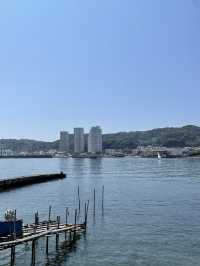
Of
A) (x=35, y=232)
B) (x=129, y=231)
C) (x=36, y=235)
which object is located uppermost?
(x=36, y=235)

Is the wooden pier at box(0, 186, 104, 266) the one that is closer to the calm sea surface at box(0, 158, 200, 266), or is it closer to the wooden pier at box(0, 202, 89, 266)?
the wooden pier at box(0, 202, 89, 266)

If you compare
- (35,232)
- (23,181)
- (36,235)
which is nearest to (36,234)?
(36,235)

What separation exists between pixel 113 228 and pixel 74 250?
10319 mm

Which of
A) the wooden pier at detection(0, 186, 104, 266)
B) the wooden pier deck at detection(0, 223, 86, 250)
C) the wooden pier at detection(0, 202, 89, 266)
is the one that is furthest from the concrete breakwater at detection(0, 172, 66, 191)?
the wooden pier deck at detection(0, 223, 86, 250)

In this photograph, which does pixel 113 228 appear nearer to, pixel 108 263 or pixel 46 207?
pixel 108 263

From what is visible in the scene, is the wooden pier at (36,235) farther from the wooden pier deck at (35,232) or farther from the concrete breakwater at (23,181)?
the concrete breakwater at (23,181)

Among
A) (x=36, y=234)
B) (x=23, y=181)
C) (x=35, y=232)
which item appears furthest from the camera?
(x=23, y=181)

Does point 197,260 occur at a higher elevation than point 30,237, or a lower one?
lower

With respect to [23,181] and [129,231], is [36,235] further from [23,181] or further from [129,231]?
[23,181]

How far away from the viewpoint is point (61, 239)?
142 feet

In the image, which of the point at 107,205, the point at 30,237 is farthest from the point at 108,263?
the point at 107,205

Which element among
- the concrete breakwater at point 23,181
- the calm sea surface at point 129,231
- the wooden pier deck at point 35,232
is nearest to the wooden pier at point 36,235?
the wooden pier deck at point 35,232

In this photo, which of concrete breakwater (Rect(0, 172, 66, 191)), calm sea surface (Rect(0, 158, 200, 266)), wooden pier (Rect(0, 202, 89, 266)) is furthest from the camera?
concrete breakwater (Rect(0, 172, 66, 191))

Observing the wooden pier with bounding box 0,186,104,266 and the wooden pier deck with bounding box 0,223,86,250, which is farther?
the wooden pier with bounding box 0,186,104,266
